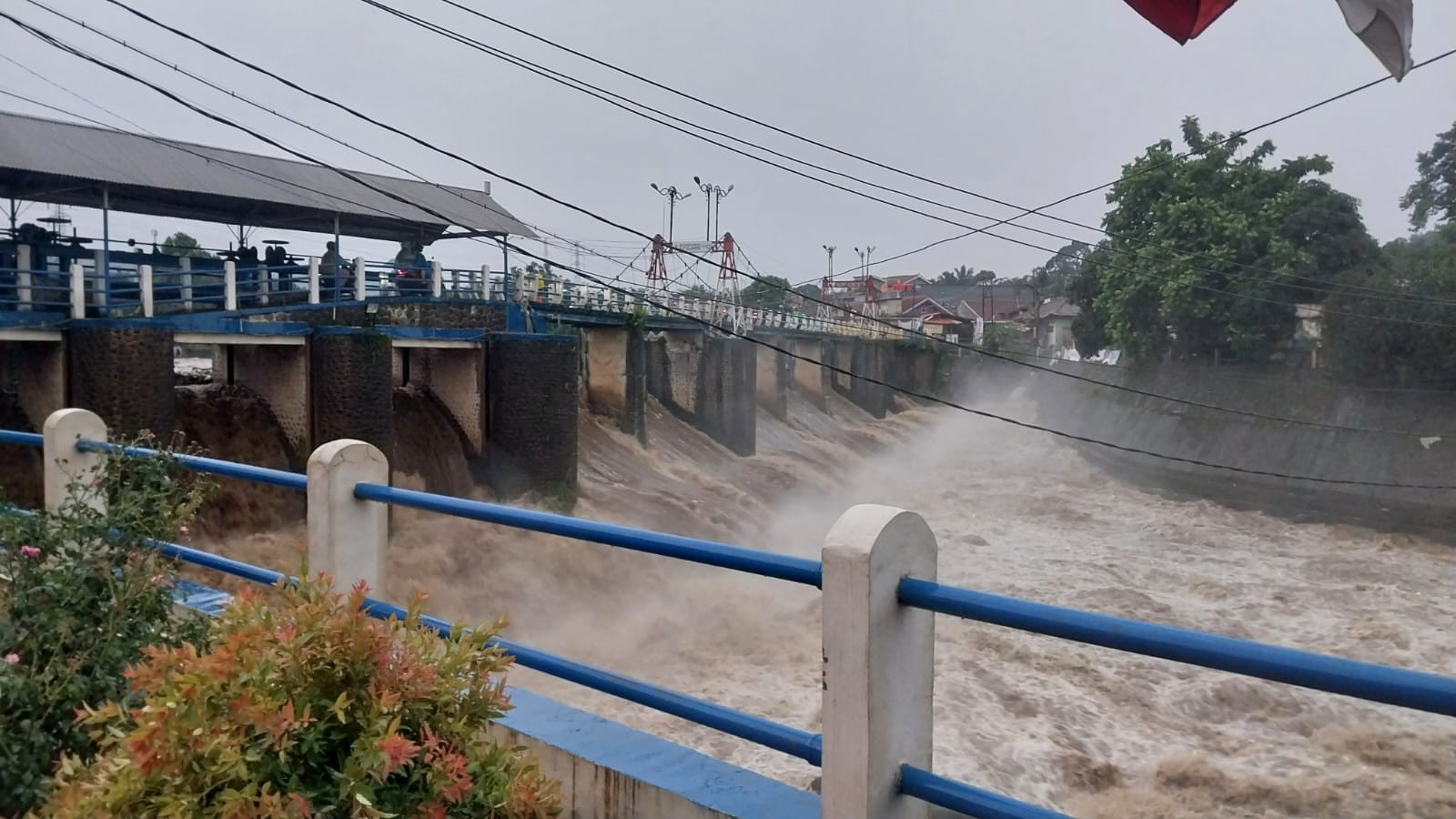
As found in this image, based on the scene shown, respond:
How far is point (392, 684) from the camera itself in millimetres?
1896

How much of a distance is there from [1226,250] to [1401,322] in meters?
5.49

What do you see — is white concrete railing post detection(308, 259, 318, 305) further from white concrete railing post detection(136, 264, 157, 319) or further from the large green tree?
the large green tree

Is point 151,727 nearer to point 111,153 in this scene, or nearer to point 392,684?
point 392,684

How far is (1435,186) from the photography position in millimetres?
35656

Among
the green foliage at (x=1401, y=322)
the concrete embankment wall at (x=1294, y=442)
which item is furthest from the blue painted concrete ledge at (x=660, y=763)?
the green foliage at (x=1401, y=322)

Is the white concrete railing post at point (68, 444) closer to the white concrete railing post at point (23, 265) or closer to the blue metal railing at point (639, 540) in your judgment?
the blue metal railing at point (639, 540)

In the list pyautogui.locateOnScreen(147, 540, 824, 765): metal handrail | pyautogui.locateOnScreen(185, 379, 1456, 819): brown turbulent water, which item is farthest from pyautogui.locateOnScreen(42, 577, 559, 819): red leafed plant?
pyautogui.locateOnScreen(185, 379, 1456, 819): brown turbulent water

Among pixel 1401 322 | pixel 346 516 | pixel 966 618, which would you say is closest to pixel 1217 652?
pixel 966 618

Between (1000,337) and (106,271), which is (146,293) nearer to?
(106,271)

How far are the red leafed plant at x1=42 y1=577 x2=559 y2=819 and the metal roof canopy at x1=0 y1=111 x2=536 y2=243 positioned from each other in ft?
44.3

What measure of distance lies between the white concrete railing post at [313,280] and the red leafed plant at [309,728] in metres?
14.8

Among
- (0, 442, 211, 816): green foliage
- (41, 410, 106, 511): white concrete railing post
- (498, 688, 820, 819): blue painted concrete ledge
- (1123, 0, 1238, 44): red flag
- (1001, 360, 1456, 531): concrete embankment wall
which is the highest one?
(1123, 0, 1238, 44): red flag

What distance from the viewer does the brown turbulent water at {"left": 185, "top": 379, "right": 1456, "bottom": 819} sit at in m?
10.9

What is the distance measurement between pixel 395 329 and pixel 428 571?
4.46 m
